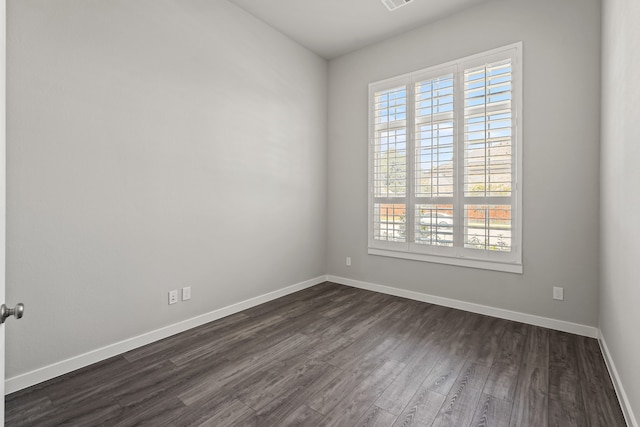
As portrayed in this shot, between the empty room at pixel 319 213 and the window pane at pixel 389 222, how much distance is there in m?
0.03

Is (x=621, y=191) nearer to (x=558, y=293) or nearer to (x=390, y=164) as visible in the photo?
(x=558, y=293)

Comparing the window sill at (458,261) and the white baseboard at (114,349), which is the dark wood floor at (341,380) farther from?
the window sill at (458,261)

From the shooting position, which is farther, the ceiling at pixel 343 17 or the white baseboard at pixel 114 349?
the ceiling at pixel 343 17

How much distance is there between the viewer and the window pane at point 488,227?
2.98 meters

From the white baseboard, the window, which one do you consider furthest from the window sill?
the white baseboard

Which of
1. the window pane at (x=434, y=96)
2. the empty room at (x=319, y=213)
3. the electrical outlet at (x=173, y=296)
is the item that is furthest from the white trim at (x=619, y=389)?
the electrical outlet at (x=173, y=296)

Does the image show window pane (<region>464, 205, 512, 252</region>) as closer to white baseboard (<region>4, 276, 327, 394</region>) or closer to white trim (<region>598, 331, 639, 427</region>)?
white trim (<region>598, 331, 639, 427</region>)

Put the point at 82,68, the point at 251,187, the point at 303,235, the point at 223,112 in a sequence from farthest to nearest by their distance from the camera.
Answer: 1. the point at 303,235
2. the point at 251,187
3. the point at 223,112
4. the point at 82,68

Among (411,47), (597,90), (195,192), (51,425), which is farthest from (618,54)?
(51,425)

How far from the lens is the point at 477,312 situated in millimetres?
3176

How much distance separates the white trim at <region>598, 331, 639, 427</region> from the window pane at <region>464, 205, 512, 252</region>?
100cm

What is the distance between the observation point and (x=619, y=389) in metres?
1.82

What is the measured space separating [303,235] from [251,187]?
104 cm

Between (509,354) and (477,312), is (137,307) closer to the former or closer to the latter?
(509,354)
